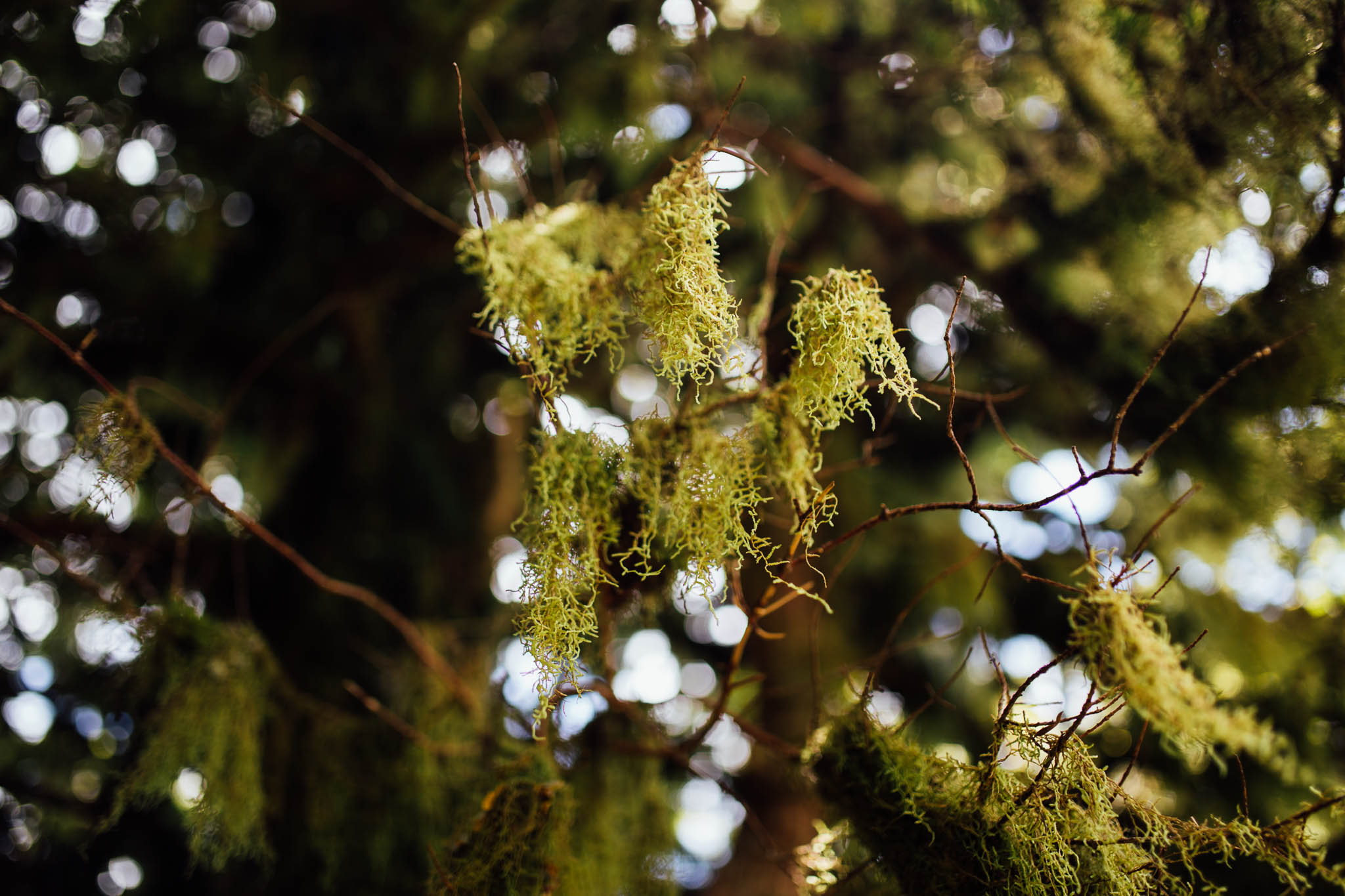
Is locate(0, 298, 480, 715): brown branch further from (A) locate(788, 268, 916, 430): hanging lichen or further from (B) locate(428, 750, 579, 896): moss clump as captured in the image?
(A) locate(788, 268, 916, 430): hanging lichen

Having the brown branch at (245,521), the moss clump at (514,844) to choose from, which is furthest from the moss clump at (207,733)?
the moss clump at (514,844)

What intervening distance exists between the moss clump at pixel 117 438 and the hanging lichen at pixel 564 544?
1.71 ft

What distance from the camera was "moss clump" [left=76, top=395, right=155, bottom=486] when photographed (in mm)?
891

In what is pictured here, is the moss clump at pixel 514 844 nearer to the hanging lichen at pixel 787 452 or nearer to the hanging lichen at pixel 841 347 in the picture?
the hanging lichen at pixel 787 452

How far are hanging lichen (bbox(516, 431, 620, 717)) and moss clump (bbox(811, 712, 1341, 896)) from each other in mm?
415

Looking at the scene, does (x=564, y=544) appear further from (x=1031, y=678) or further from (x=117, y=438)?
(x=117, y=438)

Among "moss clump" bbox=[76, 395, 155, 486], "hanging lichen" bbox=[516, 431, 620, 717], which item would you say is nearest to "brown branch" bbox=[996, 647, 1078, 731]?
"hanging lichen" bbox=[516, 431, 620, 717]

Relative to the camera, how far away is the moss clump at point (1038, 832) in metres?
0.69

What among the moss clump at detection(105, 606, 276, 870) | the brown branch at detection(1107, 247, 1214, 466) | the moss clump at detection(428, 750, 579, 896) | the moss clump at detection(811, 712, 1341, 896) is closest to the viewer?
the brown branch at detection(1107, 247, 1214, 466)

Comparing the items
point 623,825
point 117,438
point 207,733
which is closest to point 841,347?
point 117,438

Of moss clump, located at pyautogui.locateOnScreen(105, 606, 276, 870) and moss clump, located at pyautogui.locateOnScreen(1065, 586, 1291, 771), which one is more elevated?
moss clump, located at pyautogui.locateOnScreen(1065, 586, 1291, 771)

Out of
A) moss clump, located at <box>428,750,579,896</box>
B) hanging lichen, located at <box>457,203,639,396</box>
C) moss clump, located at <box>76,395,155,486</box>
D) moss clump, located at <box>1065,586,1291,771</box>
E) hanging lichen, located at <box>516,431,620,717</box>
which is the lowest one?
moss clump, located at <box>76,395,155,486</box>

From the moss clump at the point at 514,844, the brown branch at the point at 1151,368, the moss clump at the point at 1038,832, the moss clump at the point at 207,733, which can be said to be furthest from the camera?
the moss clump at the point at 207,733

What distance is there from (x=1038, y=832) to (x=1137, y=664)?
226 millimetres
